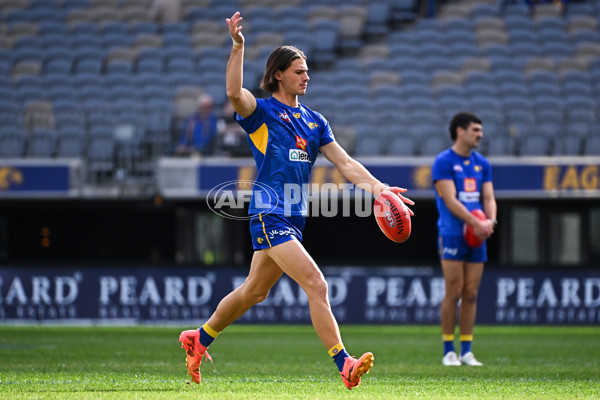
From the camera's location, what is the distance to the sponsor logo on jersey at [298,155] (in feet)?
19.7

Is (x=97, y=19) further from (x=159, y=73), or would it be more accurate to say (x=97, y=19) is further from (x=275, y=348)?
(x=275, y=348)

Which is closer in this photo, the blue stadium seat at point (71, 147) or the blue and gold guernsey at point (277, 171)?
the blue and gold guernsey at point (277, 171)

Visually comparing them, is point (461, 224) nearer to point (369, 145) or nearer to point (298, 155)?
point (298, 155)

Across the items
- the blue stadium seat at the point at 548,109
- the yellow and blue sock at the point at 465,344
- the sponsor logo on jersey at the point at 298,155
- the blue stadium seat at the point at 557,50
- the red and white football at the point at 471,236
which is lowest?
the yellow and blue sock at the point at 465,344

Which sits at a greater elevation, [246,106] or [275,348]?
[246,106]

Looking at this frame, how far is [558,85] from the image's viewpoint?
19.8 metres

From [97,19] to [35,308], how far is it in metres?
9.85

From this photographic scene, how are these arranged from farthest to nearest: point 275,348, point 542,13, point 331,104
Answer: point 542,13 → point 331,104 → point 275,348

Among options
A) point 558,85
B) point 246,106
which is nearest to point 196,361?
point 246,106

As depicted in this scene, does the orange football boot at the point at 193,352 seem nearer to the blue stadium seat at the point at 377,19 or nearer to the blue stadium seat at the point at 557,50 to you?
the blue stadium seat at the point at 557,50

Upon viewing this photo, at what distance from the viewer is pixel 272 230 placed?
5898 mm

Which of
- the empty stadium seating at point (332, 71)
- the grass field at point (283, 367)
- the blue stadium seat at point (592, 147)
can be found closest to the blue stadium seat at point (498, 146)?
the empty stadium seating at point (332, 71)

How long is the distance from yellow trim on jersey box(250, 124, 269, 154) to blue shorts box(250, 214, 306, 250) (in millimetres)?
445

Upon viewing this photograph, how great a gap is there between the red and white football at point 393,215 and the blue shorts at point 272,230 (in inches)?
22.2
